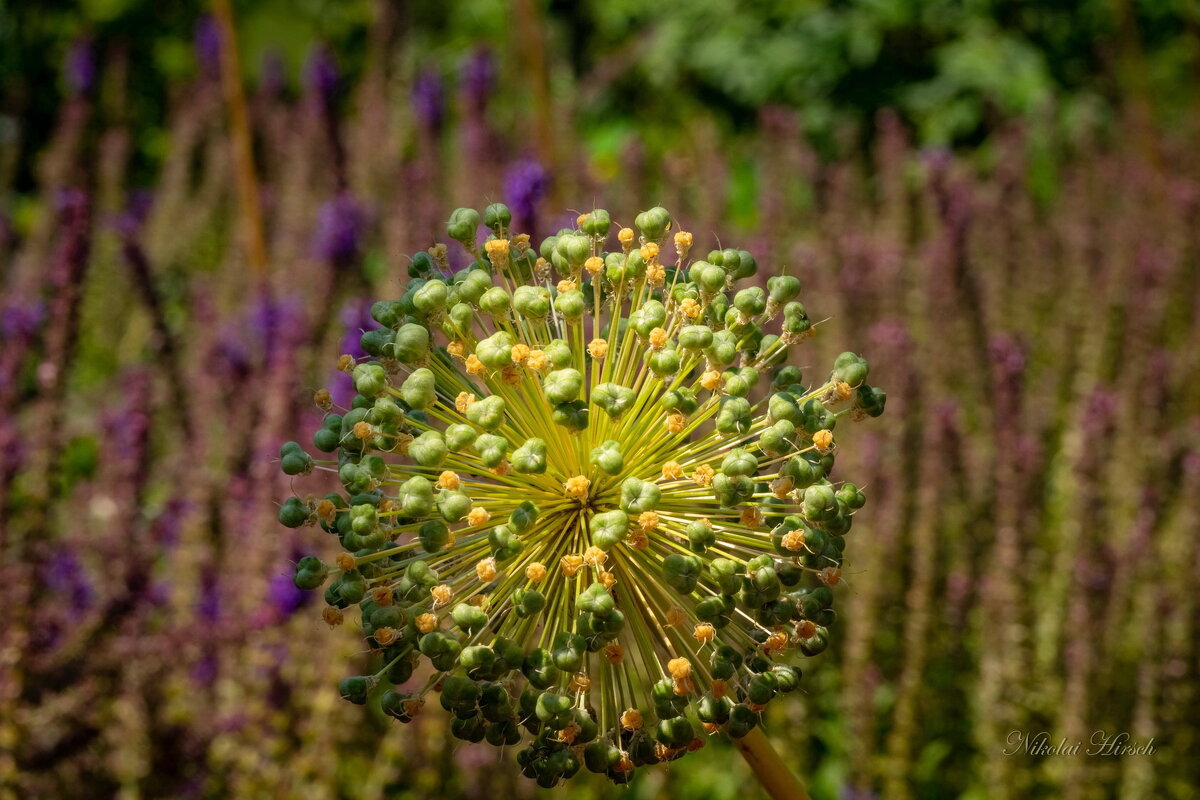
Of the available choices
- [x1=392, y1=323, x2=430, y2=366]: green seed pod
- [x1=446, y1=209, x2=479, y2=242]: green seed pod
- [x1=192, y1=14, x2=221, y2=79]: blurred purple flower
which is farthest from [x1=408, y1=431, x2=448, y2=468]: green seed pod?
[x1=192, y1=14, x2=221, y2=79]: blurred purple flower

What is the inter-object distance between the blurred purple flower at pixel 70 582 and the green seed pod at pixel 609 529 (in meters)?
2.21

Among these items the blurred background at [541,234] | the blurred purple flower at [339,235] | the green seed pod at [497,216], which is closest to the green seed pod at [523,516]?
the green seed pod at [497,216]

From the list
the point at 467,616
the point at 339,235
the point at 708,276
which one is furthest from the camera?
the point at 339,235

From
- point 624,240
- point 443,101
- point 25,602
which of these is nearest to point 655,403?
point 624,240

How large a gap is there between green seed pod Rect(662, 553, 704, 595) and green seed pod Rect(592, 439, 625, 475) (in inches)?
5.3

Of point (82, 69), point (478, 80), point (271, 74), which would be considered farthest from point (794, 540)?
point (82, 69)

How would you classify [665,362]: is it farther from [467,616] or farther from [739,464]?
[467,616]

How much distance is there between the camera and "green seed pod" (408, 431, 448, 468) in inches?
56.6

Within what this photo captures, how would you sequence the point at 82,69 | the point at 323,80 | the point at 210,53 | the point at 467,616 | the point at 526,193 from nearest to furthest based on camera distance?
the point at 467,616, the point at 526,193, the point at 323,80, the point at 82,69, the point at 210,53

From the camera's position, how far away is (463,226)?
5.30 ft

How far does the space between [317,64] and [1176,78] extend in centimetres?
673

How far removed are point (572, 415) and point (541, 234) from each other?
1.72 m

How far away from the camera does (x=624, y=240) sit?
5.24 feet

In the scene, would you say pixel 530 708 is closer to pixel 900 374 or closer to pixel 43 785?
pixel 43 785
